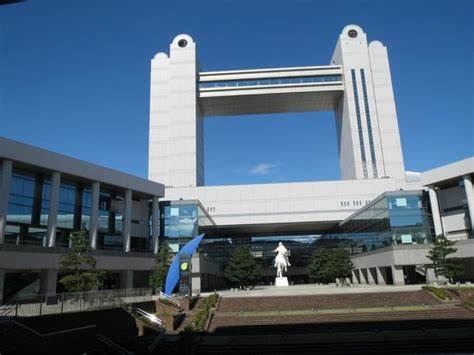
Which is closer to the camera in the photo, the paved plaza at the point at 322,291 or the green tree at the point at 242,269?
the paved plaza at the point at 322,291

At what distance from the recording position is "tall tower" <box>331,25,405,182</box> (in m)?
87.2

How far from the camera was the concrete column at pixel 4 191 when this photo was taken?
41375mm

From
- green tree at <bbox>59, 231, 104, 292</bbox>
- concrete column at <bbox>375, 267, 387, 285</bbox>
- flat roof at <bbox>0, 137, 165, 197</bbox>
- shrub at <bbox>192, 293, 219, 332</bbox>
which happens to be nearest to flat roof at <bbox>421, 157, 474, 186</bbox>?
concrete column at <bbox>375, 267, 387, 285</bbox>

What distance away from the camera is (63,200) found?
170 feet

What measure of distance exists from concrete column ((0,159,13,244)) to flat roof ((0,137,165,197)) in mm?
915

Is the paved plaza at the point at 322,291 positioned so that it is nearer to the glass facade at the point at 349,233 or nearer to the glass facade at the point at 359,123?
the glass facade at the point at 349,233

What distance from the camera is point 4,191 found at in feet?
137

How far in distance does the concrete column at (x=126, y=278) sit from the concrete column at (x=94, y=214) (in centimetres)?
582

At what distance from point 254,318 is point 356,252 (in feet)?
155

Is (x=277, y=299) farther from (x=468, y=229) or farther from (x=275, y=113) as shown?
(x=275, y=113)

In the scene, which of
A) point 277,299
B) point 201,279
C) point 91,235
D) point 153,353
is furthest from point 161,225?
point 153,353

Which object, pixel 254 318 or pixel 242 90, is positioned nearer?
pixel 254 318

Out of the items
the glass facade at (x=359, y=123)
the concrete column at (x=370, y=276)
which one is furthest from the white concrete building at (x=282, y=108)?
the concrete column at (x=370, y=276)

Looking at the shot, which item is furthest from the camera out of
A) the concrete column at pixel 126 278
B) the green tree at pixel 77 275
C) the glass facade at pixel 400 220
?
the glass facade at pixel 400 220
